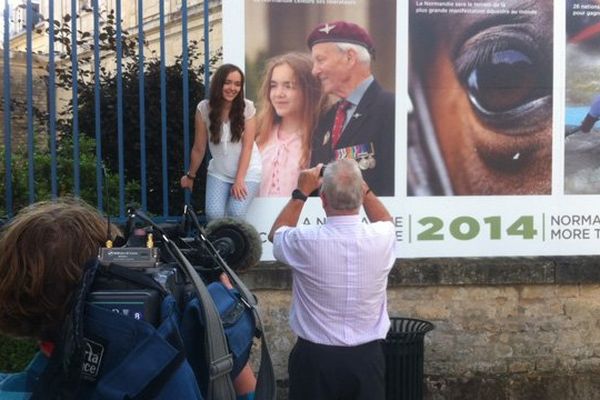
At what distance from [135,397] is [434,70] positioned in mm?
4526

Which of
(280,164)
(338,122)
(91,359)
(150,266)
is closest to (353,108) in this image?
(338,122)

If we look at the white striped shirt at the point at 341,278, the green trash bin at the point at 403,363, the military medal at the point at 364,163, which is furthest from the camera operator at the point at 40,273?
the military medal at the point at 364,163

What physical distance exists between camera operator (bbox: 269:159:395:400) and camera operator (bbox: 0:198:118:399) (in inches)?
85.0

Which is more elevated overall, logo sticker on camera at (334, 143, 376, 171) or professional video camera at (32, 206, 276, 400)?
logo sticker on camera at (334, 143, 376, 171)

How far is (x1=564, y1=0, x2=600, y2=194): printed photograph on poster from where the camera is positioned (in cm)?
580

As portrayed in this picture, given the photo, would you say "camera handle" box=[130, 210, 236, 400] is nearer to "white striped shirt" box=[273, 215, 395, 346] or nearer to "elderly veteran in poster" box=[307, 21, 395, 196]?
"white striped shirt" box=[273, 215, 395, 346]

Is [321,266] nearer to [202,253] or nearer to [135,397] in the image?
[202,253]

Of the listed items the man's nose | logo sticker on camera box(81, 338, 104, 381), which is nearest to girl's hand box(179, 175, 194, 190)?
the man's nose

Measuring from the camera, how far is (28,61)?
5.17 metres

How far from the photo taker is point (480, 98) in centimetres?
571

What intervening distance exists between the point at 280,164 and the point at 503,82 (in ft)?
5.97

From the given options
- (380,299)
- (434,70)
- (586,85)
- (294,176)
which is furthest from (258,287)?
(586,85)

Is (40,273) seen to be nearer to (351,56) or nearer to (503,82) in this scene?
(351,56)

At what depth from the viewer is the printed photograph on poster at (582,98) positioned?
5805 millimetres
